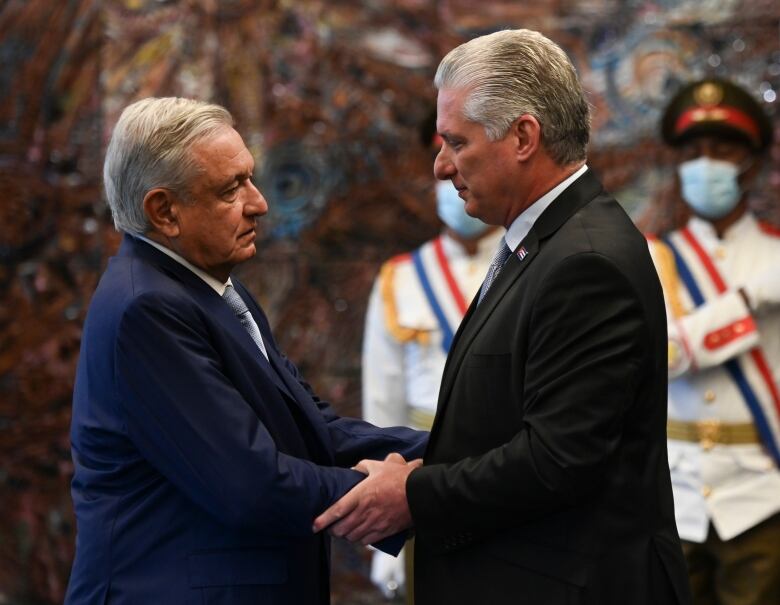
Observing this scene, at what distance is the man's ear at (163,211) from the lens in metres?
2.67

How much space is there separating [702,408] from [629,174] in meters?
1.13

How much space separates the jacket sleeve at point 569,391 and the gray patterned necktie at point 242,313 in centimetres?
65

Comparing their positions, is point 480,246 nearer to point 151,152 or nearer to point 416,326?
point 416,326

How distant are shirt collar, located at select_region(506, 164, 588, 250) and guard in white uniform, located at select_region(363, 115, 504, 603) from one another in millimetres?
1891

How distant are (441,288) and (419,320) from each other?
0.14 meters

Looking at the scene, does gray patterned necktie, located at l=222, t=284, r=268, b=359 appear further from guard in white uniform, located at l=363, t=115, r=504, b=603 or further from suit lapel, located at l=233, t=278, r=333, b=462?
guard in white uniform, located at l=363, t=115, r=504, b=603

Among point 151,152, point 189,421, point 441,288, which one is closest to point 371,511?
point 189,421

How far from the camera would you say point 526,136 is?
253cm

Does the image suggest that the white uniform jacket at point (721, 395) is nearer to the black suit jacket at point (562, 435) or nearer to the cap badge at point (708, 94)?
the cap badge at point (708, 94)

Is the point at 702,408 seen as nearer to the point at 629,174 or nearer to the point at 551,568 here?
the point at 629,174

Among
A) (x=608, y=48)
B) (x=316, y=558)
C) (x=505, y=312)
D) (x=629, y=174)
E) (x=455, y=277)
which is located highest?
(x=608, y=48)

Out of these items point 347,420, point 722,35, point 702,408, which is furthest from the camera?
point 722,35

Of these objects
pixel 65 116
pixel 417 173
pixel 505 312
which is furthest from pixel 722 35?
pixel 505 312

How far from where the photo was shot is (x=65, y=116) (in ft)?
16.8
